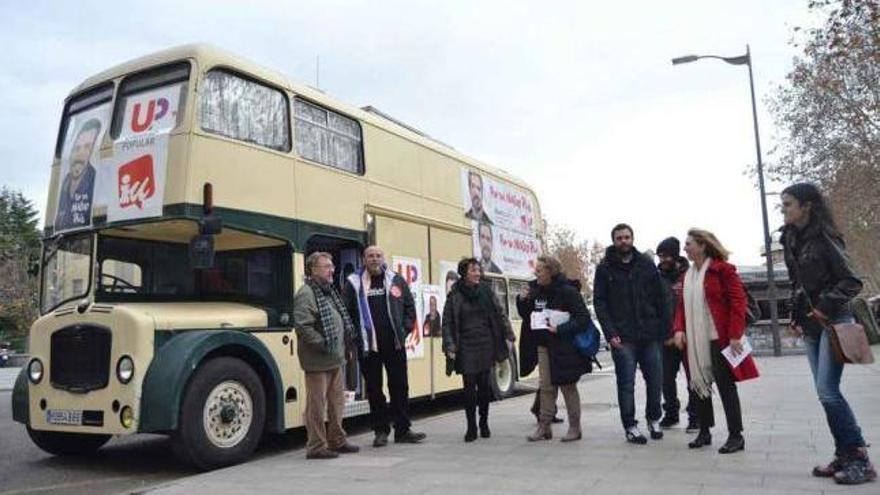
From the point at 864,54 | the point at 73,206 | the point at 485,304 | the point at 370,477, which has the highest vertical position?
the point at 864,54

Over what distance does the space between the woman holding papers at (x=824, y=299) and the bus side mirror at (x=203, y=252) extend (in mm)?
4648

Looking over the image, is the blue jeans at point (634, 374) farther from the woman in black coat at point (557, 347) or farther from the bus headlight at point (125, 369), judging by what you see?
the bus headlight at point (125, 369)

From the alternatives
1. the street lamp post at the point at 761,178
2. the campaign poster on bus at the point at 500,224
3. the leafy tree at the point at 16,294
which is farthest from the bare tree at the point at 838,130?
the leafy tree at the point at 16,294

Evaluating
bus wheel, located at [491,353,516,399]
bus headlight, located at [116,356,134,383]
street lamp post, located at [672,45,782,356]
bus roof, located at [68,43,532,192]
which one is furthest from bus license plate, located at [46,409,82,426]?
street lamp post, located at [672,45,782,356]

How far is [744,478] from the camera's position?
549 cm

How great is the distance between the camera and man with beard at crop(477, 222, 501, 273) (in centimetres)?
1231

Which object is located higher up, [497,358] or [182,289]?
[182,289]

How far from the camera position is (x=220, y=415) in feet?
23.1

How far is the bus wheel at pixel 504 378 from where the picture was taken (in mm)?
12250

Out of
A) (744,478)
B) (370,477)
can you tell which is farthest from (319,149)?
(744,478)

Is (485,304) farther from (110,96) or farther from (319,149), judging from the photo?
(110,96)

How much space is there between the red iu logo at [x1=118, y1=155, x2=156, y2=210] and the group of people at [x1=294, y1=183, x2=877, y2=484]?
1.59m

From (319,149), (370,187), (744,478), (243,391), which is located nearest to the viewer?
(744,478)

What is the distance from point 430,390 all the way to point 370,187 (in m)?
2.74
